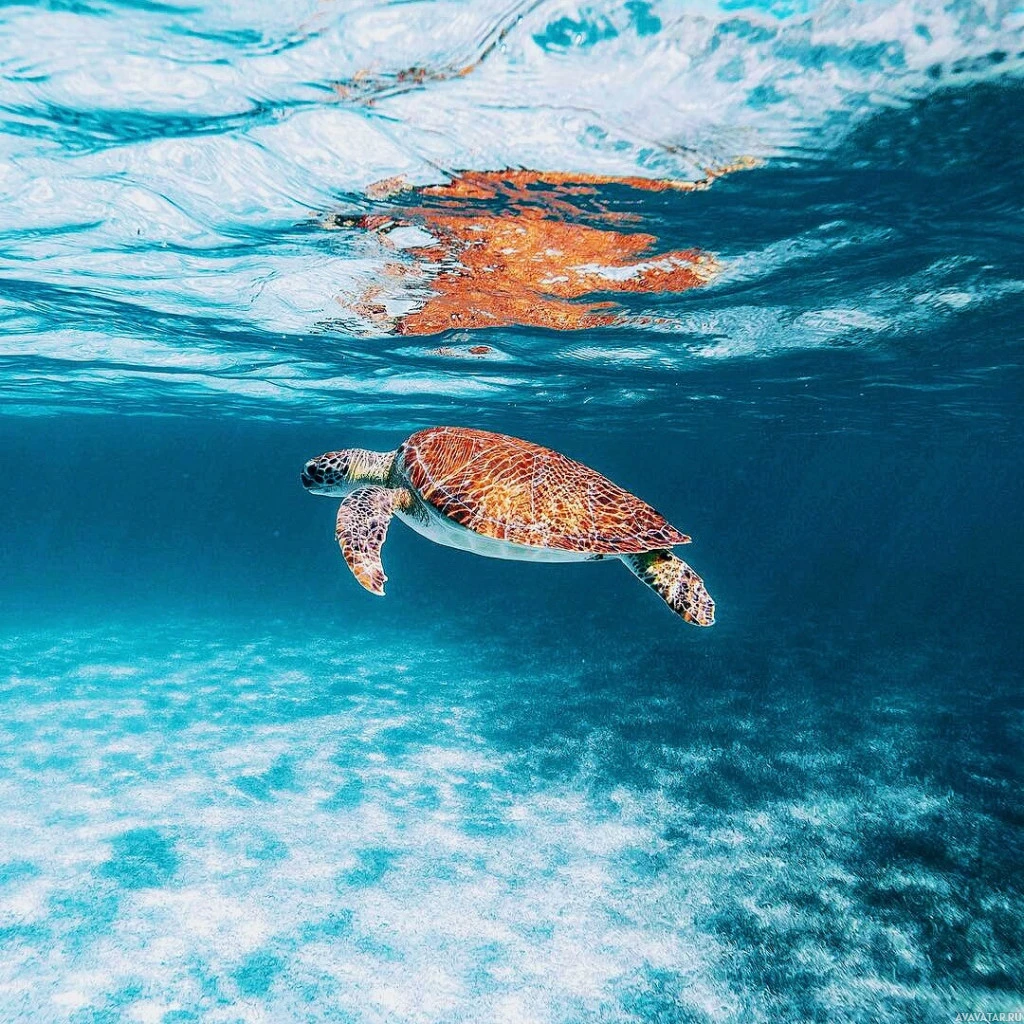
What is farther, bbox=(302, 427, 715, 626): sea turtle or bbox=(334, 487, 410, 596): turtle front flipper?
bbox=(302, 427, 715, 626): sea turtle

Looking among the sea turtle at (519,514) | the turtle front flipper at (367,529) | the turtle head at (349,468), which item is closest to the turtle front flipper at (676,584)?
the sea turtle at (519,514)

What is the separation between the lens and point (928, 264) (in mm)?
10625

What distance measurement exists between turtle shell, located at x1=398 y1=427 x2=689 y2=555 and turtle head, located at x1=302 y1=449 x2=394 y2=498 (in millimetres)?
1147

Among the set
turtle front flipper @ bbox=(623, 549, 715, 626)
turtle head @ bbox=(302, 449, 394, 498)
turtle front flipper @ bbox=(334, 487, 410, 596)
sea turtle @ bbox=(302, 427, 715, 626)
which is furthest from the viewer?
turtle head @ bbox=(302, 449, 394, 498)

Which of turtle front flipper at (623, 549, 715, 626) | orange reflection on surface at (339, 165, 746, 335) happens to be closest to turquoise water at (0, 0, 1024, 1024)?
orange reflection on surface at (339, 165, 746, 335)

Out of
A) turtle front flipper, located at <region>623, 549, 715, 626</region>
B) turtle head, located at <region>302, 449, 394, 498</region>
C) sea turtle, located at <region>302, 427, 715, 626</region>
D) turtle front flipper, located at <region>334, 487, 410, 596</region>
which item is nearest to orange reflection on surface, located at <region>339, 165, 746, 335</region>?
sea turtle, located at <region>302, 427, 715, 626</region>

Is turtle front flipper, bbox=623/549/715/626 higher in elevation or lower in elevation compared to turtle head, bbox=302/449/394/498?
lower

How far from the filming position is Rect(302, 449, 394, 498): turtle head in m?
8.11

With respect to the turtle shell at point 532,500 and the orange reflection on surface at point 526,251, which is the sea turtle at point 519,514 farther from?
the orange reflection on surface at point 526,251

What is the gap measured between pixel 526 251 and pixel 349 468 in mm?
5074

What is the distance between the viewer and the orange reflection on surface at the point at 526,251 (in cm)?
820

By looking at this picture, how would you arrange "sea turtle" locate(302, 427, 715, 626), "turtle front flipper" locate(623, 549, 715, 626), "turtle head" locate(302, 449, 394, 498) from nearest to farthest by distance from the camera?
1. "sea turtle" locate(302, 427, 715, 626)
2. "turtle front flipper" locate(623, 549, 715, 626)
3. "turtle head" locate(302, 449, 394, 498)

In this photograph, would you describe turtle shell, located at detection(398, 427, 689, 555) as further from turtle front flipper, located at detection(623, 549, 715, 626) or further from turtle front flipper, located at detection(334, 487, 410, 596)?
turtle front flipper, located at detection(334, 487, 410, 596)

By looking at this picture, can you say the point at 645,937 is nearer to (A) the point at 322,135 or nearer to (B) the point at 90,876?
(B) the point at 90,876
